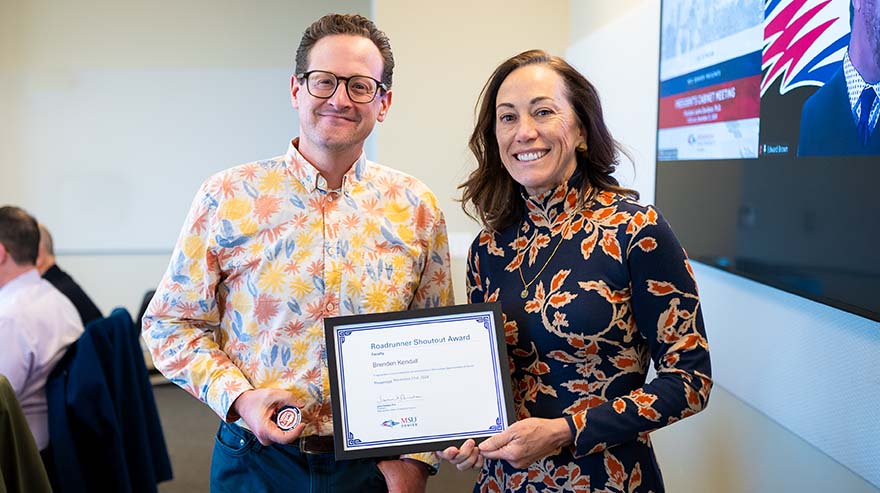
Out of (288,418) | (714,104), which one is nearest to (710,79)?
(714,104)

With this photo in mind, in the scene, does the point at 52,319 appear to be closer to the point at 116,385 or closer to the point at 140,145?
the point at 116,385

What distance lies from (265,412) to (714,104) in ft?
4.79

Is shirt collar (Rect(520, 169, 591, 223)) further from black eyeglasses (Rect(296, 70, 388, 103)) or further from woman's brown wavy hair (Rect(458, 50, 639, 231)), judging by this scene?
black eyeglasses (Rect(296, 70, 388, 103))

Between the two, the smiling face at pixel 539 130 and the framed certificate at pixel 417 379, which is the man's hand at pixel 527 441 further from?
the smiling face at pixel 539 130

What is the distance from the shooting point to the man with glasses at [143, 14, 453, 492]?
157cm

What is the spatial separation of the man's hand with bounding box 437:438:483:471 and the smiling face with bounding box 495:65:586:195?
1.68 ft

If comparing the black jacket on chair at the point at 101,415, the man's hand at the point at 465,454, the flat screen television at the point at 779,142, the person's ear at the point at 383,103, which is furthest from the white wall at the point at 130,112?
the man's hand at the point at 465,454

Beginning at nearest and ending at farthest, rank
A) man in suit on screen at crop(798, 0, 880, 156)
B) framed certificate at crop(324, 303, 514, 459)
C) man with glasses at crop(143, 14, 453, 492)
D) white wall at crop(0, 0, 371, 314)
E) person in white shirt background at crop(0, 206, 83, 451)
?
man in suit on screen at crop(798, 0, 880, 156) < framed certificate at crop(324, 303, 514, 459) < man with glasses at crop(143, 14, 453, 492) < person in white shirt background at crop(0, 206, 83, 451) < white wall at crop(0, 0, 371, 314)

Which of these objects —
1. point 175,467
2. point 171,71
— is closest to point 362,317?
point 175,467

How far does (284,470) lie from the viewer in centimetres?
157

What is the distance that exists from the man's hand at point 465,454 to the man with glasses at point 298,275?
16 centimetres

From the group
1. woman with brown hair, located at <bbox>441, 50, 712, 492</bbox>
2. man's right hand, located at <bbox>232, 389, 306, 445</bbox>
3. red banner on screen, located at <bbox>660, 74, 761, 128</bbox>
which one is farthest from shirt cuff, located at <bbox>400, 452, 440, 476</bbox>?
red banner on screen, located at <bbox>660, 74, 761, 128</bbox>

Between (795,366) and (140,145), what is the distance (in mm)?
5457
